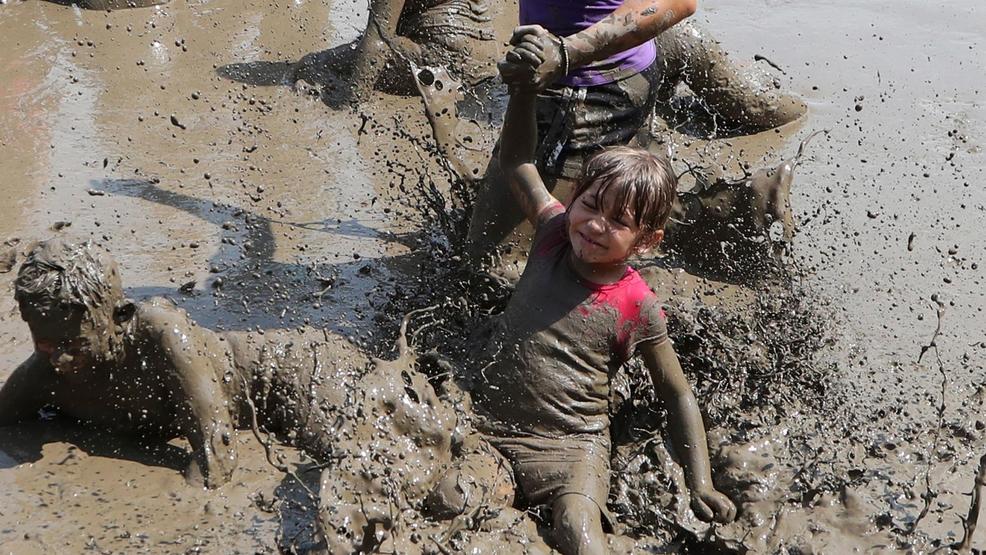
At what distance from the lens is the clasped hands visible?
338 centimetres

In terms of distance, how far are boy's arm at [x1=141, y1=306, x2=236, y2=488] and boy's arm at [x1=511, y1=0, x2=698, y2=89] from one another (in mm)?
1327

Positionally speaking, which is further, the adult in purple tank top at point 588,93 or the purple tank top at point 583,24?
the purple tank top at point 583,24

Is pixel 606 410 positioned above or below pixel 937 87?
above

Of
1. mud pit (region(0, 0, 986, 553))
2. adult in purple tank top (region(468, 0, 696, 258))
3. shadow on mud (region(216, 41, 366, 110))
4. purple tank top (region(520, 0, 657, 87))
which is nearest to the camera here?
mud pit (region(0, 0, 986, 553))

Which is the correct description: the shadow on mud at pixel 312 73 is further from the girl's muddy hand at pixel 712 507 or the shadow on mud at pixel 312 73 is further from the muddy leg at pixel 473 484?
the girl's muddy hand at pixel 712 507

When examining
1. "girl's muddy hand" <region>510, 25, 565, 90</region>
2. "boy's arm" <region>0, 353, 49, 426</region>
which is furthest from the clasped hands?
"boy's arm" <region>0, 353, 49, 426</region>

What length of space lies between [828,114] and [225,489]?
4.58 meters

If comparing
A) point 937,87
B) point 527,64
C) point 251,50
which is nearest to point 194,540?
point 527,64

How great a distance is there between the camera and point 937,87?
6828 mm

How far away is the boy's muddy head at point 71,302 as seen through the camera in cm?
312

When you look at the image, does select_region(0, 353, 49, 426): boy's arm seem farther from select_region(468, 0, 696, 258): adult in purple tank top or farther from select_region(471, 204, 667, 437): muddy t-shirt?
select_region(468, 0, 696, 258): adult in purple tank top

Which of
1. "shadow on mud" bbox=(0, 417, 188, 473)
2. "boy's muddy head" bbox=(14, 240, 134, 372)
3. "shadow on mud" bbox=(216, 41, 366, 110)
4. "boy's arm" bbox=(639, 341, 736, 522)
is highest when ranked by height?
"boy's muddy head" bbox=(14, 240, 134, 372)

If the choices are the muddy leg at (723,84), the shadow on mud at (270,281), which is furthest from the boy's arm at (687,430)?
the muddy leg at (723,84)

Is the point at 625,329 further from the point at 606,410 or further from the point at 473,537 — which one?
the point at 473,537
